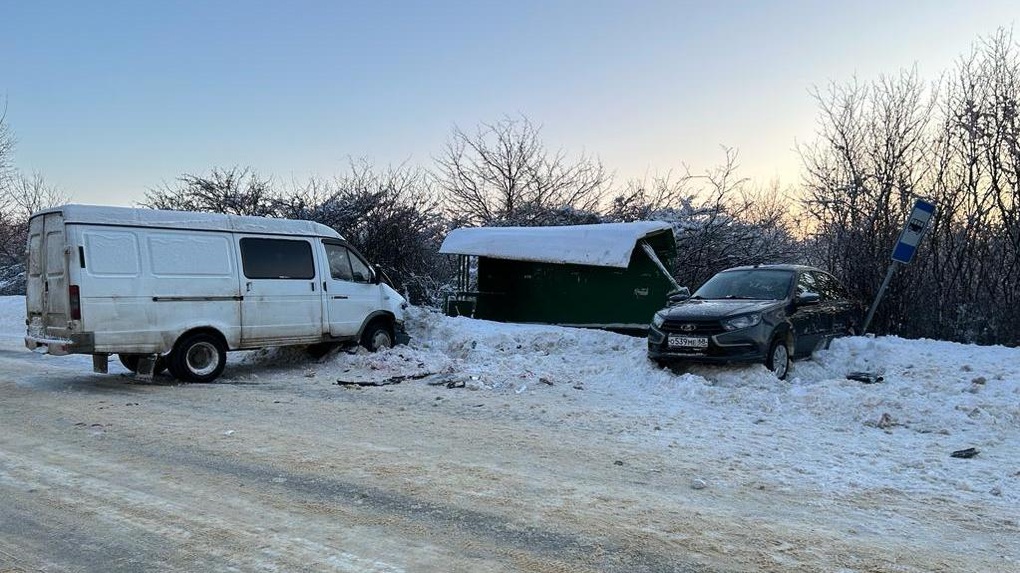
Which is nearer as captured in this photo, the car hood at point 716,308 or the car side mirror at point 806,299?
the car hood at point 716,308

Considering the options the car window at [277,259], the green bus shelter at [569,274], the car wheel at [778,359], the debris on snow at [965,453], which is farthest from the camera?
the green bus shelter at [569,274]

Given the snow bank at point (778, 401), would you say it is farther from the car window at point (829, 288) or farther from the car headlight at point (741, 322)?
the car window at point (829, 288)

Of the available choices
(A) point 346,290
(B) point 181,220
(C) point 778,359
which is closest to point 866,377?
(C) point 778,359

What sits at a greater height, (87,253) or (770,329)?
(87,253)

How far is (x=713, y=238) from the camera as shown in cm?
1825

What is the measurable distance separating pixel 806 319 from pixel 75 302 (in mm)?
9998

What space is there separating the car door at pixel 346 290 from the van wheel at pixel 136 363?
2483 millimetres

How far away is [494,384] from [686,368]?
8.84 feet

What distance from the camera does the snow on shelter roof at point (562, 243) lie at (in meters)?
13.7

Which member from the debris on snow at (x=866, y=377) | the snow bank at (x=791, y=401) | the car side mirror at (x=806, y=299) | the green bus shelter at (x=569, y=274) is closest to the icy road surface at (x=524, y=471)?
the snow bank at (x=791, y=401)

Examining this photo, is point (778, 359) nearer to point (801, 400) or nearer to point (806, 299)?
point (806, 299)

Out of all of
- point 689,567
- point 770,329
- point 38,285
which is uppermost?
point 38,285

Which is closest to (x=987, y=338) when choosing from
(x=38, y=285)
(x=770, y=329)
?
(x=770, y=329)

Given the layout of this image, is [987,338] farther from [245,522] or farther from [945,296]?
[245,522]
